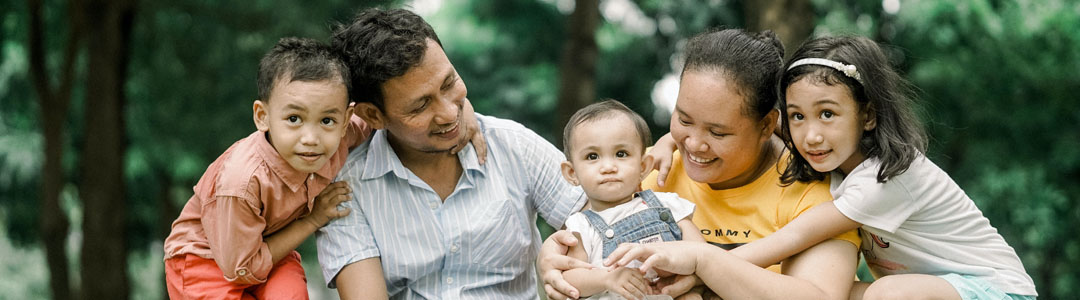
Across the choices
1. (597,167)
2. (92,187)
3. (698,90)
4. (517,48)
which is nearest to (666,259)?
(597,167)

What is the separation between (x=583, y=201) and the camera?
3.43 m

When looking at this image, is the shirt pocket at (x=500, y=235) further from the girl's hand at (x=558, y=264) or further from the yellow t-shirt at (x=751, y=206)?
the yellow t-shirt at (x=751, y=206)

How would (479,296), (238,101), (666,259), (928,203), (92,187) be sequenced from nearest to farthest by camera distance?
1. (666,259)
2. (928,203)
3. (479,296)
4. (92,187)
5. (238,101)

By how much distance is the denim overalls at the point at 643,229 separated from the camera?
2949mm

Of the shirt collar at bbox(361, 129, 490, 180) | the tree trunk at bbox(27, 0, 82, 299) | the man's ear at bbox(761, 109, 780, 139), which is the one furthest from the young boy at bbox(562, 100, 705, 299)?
the tree trunk at bbox(27, 0, 82, 299)

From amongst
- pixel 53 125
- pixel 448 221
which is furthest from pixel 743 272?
pixel 53 125

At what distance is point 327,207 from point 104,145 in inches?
256

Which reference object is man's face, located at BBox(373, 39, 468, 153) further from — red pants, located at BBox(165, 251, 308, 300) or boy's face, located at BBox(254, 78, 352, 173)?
red pants, located at BBox(165, 251, 308, 300)

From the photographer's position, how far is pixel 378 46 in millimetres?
3119

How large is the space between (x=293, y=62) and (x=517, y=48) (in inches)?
377

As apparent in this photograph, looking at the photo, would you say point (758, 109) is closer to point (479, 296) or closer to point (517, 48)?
point (479, 296)

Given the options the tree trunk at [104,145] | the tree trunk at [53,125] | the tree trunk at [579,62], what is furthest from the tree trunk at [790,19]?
the tree trunk at [53,125]

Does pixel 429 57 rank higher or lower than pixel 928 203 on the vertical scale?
higher

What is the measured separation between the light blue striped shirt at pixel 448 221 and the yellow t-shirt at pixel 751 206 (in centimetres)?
41
